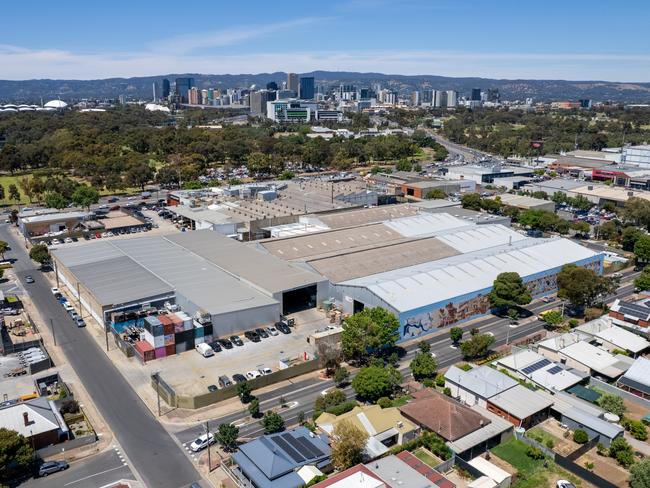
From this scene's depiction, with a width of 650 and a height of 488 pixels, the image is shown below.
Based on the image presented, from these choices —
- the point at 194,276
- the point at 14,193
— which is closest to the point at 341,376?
the point at 194,276

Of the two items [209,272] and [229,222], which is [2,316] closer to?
[209,272]

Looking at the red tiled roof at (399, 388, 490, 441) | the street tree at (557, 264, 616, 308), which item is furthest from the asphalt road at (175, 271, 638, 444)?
the red tiled roof at (399, 388, 490, 441)

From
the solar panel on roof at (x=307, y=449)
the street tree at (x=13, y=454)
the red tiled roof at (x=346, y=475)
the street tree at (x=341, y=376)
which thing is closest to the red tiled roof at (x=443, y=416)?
the street tree at (x=341, y=376)

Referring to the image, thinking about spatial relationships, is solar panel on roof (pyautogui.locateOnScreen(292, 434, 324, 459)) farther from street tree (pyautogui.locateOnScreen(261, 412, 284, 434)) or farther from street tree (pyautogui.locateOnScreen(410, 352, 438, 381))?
street tree (pyautogui.locateOnScreen(410, 352, 438, 381))

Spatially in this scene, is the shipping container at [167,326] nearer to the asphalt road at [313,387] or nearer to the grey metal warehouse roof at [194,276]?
the grey metal warehouse roof at [194,276]

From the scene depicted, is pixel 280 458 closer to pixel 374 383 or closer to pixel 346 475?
pixel 346 475
